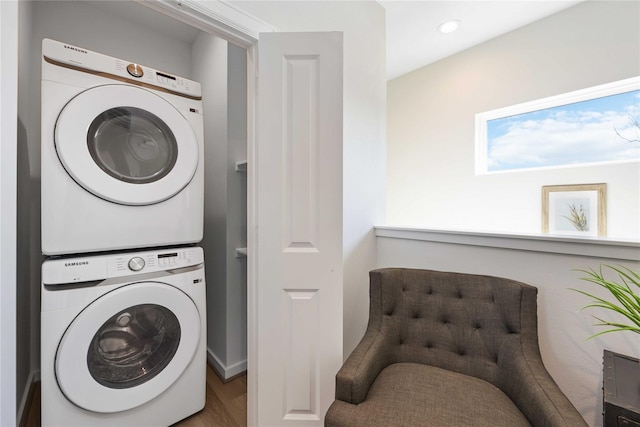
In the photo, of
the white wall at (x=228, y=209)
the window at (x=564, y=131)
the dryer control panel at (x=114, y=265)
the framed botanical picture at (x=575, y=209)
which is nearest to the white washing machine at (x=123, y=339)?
the dryer control panel at (x=114, y=265)

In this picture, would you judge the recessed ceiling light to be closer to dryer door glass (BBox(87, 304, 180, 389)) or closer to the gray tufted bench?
the gray tufted bench

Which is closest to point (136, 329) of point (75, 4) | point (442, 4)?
point (75, 4)

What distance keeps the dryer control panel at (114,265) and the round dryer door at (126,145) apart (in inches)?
10.2

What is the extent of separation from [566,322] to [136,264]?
195 centimetres

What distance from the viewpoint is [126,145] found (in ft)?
4.27

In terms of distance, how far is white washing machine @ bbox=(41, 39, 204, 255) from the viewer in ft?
3.56

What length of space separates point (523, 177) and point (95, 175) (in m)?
3.08

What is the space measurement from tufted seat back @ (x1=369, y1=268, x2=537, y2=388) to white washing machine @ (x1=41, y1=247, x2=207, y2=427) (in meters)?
0.99

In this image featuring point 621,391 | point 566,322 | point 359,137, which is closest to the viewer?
point 621,391

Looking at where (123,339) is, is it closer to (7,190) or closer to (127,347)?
(127,347)

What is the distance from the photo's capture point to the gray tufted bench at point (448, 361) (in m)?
0.91

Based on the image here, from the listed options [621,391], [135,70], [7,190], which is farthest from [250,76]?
[621,391]

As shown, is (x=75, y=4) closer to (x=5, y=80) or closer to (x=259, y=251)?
(x=5, y=80)

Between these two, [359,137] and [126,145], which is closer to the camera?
[126,145]
